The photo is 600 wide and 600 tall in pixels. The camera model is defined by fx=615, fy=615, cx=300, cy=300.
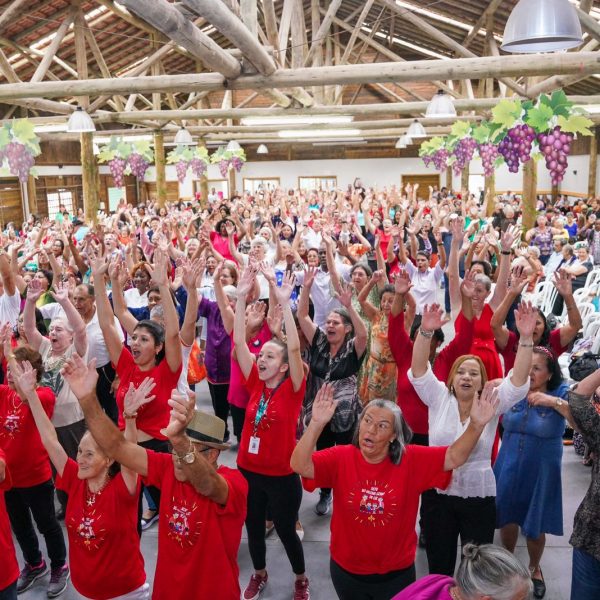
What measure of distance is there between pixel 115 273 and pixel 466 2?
8937 millimetres

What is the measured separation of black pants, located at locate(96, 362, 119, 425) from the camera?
4.05m

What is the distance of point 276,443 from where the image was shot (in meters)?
2.80

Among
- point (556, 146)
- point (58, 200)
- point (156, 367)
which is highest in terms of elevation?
point (556, 146)

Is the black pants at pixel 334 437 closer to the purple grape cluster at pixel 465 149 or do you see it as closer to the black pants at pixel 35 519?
the black pants at pixel 35 519

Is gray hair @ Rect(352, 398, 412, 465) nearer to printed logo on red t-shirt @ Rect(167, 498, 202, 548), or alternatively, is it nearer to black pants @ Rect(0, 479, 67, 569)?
printed logo on red t-shirt @ Rect(167, 498, 202, 548)

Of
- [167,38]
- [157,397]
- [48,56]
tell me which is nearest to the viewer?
[157,397]

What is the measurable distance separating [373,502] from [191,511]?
0.63 metres

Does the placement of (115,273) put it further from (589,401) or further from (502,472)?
(589,401)

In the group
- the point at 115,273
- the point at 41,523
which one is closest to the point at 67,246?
the point at 115,273

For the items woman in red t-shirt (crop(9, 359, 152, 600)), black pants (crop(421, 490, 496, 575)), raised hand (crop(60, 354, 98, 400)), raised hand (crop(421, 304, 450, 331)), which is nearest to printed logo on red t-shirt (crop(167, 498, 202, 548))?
woman in red t-shirt (crop(9, 359, 152, 600))

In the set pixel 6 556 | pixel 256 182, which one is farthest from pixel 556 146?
pixel 256 182

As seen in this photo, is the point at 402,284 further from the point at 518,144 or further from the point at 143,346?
the point at 518,144

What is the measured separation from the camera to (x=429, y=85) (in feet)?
66.1

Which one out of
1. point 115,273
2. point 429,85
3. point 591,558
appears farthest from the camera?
point 429,85
